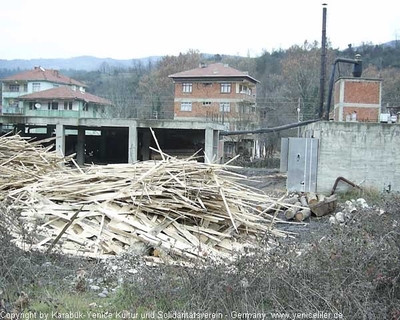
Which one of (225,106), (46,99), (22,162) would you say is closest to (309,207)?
(22,162)

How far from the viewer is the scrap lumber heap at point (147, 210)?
751cm

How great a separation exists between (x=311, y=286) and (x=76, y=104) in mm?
51135

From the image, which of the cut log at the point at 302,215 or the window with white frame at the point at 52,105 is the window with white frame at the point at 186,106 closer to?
the window with white frame at the point at 52,105

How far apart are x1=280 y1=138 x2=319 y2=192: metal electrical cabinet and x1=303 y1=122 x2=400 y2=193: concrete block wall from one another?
19cm

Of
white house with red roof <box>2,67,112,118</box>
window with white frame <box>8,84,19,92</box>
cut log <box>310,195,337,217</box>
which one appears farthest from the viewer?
window with white frame <box>8,84,19,92</box>

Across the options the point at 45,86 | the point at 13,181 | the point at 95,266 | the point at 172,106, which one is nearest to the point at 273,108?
the point at 172,106

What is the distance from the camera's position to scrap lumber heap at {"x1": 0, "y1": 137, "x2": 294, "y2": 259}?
24.6ft

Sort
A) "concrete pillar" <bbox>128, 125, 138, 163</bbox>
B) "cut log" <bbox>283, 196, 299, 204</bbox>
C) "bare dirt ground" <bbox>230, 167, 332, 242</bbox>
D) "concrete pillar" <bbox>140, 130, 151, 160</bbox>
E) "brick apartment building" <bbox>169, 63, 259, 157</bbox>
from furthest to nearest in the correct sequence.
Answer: "brick apartment building" <bbox>169, 63, 259, 157</bbox>, "concrete pillar" <bbox>140, 130, 151, 160</bbox>, "concrete pillar" <bbox>128, 125, 138, 163</bbox>, "cut log" <bbox>283, 196, 299, 204</bbox>, "bare dirt ground" <bbox>230, 167, 332, 242</bbox>

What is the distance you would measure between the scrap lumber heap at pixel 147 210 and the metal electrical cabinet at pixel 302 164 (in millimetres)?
7071

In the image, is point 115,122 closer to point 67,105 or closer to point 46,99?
point 67,105

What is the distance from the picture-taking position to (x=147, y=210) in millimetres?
8188

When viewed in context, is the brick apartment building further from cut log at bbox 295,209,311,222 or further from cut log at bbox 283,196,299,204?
cut log at bbox 295,209,311,222

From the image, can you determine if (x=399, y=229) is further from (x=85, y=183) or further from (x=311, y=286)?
(x=85, y=183)

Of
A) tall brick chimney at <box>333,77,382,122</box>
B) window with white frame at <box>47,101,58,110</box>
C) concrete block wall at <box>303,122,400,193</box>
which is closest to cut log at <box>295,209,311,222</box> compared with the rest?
concrete block wall at <box>303,122,400,193</box>
